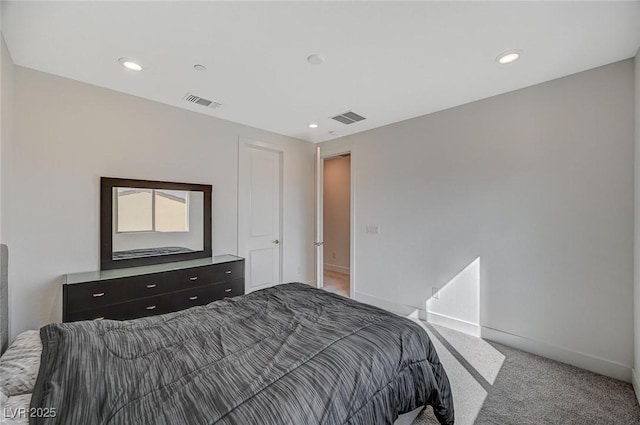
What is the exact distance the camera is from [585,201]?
2.28 m

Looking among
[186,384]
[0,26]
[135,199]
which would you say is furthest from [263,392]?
[0,26]

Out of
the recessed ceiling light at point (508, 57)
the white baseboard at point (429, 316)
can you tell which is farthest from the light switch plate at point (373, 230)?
the recessed ceiling light at point (508, 57)

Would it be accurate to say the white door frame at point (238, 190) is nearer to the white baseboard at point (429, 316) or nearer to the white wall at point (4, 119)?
the white baseboard at point (429, 316)

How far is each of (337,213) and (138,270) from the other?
4.16 metres

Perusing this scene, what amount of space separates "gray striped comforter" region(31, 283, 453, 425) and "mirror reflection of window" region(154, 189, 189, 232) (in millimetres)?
1565

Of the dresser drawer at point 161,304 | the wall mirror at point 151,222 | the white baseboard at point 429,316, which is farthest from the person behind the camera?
the white baseboard at point 429,316

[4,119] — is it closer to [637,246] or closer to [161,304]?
[161,304]

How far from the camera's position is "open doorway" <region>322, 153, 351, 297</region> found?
5926 millimetres

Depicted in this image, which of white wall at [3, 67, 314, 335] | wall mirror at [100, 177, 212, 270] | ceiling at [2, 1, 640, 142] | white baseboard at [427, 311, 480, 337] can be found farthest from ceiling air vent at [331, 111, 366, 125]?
white baseboard at [427, 311, 480, 337]

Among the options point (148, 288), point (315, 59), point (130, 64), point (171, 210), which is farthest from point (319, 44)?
point (148, 288)

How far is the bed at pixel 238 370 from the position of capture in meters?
0.99

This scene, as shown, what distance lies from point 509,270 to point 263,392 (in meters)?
2.69

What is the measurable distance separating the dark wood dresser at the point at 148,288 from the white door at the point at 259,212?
60 cm

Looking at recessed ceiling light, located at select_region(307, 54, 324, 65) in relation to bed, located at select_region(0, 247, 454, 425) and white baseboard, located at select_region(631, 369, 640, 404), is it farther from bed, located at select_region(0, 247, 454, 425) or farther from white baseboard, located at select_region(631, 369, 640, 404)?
white baseboard, located at select_region(631, 369, 640, 404)
